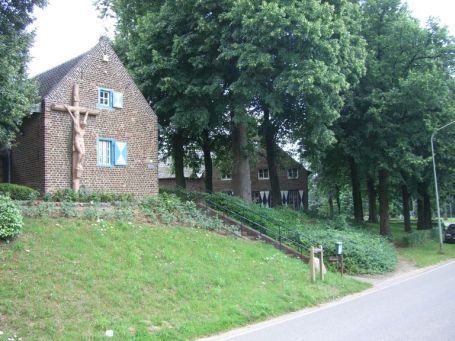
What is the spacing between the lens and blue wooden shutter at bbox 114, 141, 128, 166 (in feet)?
74.7

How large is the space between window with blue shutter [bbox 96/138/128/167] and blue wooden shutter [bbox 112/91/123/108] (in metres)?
1.69

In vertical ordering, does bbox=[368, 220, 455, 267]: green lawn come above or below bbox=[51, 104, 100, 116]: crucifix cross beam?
below

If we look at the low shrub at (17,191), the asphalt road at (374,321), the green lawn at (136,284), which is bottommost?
the asphalt road at (374,321)

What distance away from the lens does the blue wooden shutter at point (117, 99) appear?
23.1 metres

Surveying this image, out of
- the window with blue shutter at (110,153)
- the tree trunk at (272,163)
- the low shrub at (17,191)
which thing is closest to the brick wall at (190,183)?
the tree trunk at (272,163)

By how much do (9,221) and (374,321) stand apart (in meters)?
8.81

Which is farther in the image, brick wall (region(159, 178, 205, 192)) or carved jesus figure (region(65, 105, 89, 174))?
brick wall (region(159, 178, 205, 192))

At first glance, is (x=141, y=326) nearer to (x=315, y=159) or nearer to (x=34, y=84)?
(x=34, y=84)

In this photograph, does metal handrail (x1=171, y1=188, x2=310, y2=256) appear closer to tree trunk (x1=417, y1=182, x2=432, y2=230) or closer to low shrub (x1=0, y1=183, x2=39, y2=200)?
low shrub (x1=0, y1=183, x2=39, y2=200)

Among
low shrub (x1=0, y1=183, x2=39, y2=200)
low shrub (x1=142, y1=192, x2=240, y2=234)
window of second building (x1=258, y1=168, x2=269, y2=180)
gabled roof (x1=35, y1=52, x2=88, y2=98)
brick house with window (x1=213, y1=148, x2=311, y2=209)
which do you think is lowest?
low shrub (x1=142, y1=192, x2=240, y2=234)

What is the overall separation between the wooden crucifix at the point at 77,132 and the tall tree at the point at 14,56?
3.53 metres

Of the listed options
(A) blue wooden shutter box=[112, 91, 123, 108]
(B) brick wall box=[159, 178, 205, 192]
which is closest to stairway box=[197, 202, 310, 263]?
(A) blue wooden shutter box=[112, 91, 123, 108]

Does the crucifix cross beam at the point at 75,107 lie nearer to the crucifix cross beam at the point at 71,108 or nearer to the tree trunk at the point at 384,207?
the crucifix cross beam at the point at 71,108

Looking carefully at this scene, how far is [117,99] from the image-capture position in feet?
76.4
